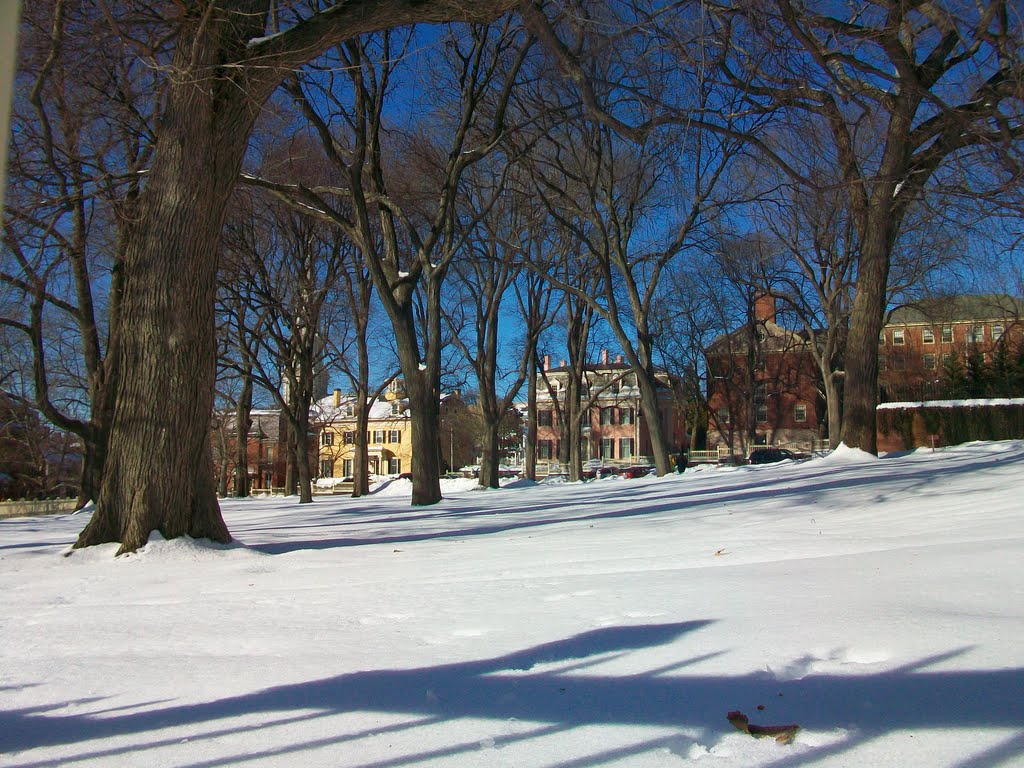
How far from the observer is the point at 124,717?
327 cm

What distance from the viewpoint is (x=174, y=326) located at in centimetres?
804

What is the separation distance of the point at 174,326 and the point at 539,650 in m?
5.60

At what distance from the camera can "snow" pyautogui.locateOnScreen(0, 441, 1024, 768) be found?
2832 millimetres

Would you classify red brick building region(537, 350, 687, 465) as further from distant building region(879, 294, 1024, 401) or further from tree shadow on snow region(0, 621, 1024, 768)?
tree shadow on snow region(0, 621, 1024, 768)

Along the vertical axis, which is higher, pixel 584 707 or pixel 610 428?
pixel 610 428

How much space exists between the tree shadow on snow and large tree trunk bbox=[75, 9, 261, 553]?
15.7ft

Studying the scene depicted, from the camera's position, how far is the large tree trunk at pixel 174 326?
26.0 feet

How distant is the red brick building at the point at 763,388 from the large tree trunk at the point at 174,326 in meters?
36.0

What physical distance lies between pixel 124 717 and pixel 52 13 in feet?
32.3

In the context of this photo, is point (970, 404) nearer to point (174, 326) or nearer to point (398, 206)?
point (398, 206)

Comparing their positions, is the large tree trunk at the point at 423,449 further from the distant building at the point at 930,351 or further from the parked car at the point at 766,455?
the distant building at the point at 930,351

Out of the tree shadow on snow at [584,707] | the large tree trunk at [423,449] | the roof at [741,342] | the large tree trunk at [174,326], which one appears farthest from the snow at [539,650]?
the roof at [741,342]

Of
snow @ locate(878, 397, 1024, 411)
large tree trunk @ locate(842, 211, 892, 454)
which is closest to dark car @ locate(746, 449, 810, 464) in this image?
snow @ locate(878, 397, 1024, 411)

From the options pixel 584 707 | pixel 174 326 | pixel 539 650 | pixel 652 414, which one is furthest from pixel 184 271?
pixel 652 414
